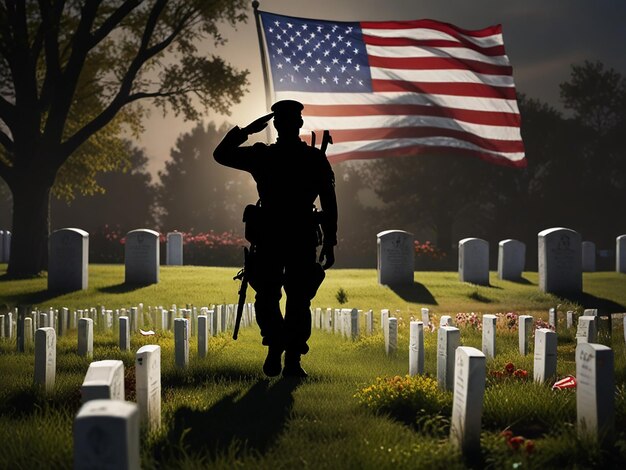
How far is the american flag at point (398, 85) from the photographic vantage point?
39.1 ft

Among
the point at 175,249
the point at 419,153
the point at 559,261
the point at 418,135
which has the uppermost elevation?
the point at 418,135

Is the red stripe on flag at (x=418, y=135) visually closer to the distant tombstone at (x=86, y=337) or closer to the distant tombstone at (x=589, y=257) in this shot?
the distant tombstone at (x=86, y=337)

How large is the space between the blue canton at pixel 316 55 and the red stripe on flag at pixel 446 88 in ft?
0.98

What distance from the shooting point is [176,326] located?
8.30 m

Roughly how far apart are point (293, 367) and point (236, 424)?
202 cm

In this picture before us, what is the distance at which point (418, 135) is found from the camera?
506 inches

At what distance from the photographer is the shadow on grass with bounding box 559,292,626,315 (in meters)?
19.0

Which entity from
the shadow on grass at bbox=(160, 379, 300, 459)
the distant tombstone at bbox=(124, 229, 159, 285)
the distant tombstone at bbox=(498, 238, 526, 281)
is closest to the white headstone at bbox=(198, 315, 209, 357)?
the shadow on grass at bbox=(160, 379, 300, 459)

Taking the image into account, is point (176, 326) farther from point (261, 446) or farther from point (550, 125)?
point (550, 125)

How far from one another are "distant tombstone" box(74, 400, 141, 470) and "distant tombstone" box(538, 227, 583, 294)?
19.3 meters

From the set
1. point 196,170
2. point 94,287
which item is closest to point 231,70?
point 94,287

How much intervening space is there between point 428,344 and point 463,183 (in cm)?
4174

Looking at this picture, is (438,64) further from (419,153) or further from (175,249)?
(175,249)

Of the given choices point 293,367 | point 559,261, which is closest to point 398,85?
point 293,367
